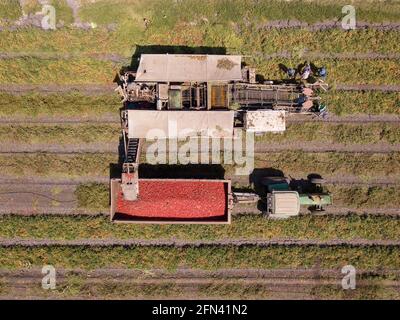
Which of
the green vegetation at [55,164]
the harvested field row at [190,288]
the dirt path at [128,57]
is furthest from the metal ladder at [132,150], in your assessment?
the harvested field row at [190,288]

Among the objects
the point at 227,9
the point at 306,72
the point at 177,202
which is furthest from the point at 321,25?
the point at 177,202

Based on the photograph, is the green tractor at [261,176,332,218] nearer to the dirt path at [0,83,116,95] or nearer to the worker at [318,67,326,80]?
the worker at [318,67,326,80]

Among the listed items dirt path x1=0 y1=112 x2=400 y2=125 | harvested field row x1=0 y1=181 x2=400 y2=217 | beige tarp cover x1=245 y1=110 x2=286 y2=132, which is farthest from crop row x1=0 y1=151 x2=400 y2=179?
beige tarp cover x1=245 y1=110 x2=286 y2=132

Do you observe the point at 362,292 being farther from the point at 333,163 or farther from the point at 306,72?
the point at 306,72

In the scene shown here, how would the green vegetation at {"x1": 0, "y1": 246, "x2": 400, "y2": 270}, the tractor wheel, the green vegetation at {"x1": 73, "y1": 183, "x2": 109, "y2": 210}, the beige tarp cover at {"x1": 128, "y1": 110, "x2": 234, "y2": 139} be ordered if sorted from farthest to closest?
the green vegetation at {"x1": 73, "y1": 183, "x2": 109, "y2": 210}
the green vegetation at {"x1": 0, "y1": 246, "x2": 400, "y2": 270}
the tractor wheel
the beige tarp cover at {"x1": 128, "y1": 110, "x2": 234, "y2": 139}

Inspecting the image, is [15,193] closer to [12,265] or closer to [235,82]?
[12,265]

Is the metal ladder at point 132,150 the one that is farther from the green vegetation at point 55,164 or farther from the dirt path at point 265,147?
the green vegetation at point 55,164
